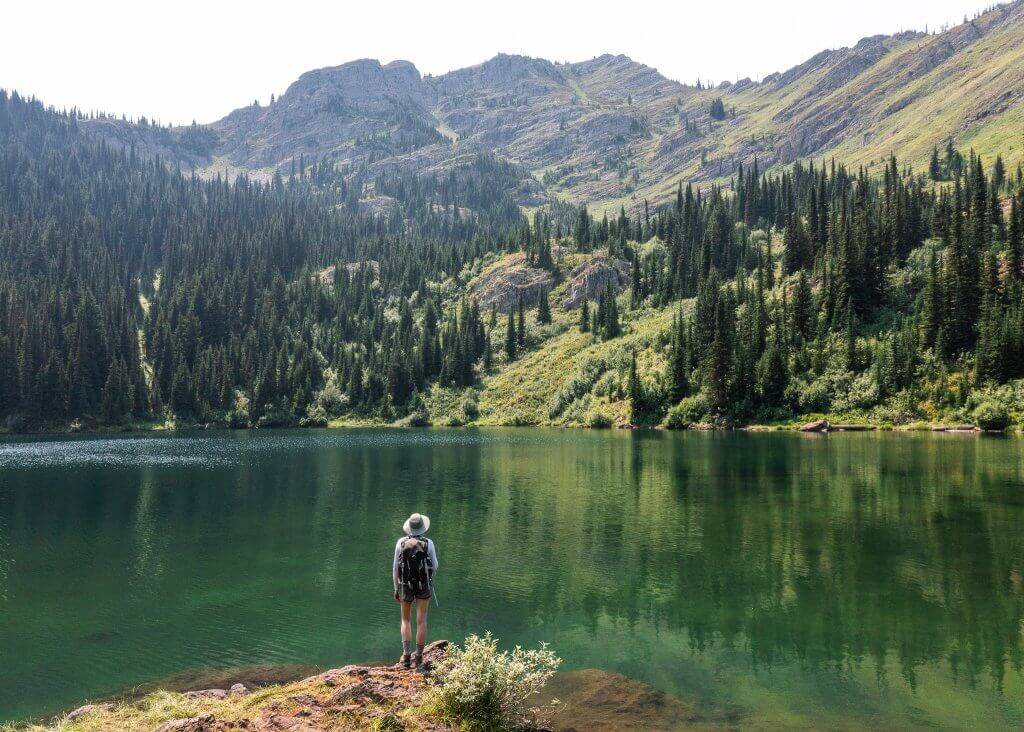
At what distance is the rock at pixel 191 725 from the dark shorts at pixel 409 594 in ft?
16.5

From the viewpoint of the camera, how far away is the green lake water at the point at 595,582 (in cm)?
1911

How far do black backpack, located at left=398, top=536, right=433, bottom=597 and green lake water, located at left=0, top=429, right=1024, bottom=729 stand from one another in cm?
569

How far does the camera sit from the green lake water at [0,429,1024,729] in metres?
19.1

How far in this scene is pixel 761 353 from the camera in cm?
13600

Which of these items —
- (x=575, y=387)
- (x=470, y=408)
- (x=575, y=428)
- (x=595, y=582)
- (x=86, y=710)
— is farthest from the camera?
(x=470, y=408)

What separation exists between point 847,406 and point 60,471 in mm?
120142

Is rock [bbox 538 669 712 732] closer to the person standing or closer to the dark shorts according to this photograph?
the person standing

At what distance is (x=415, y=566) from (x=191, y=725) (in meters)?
5.82

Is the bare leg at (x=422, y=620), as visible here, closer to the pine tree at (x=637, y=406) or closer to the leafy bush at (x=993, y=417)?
the leafy bush at (x=993, y=417)

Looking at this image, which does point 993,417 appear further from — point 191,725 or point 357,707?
point 191,725

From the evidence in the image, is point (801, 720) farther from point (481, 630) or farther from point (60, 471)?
point (60, 471)

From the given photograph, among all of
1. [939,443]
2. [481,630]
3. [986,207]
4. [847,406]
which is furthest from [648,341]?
[481,630]

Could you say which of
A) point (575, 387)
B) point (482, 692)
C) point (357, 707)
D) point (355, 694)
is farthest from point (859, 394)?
point (357, 707)

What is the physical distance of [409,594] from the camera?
17.2 metres
